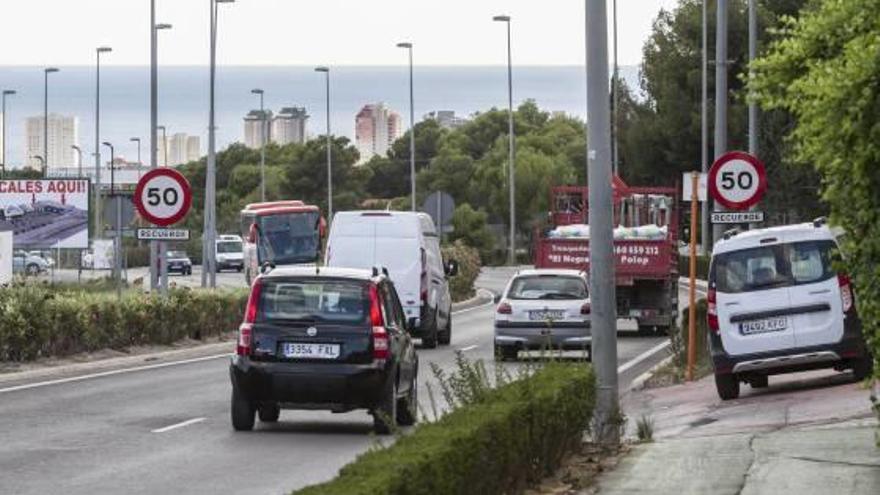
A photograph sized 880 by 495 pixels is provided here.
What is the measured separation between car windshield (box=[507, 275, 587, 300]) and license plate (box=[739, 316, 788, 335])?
451 inches

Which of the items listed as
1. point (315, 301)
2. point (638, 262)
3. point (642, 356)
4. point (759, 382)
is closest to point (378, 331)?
point (315, 301)

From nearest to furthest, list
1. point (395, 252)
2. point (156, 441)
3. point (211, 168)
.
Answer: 1. point (156, 441)
2. point (395, 252)
3. point (211, 168)

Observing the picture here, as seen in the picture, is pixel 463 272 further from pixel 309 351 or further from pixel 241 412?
pixel 309 351

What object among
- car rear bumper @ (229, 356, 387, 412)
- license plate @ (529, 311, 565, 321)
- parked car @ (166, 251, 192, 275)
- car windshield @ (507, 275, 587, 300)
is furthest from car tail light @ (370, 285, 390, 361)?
parked car @ (166, 251, 192, 275)

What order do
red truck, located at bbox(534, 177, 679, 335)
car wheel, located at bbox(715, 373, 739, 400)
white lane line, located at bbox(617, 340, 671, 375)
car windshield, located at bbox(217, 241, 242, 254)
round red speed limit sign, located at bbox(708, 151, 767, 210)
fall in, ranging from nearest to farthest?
car wheel, located at bbox(715, 373, 739, 400), round red speed limit sign, located at bbox(708, 151, 767, 210), white lane line, located at bbox(617, 340, 671, 375), red truck, located at bbox(534, 177, 679, 335), car windshield, located at bbox(217, 241, 242, 254)

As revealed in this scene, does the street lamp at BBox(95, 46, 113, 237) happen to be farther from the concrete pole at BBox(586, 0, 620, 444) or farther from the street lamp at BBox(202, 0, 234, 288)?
the concrete pole at BBox(586, 0, 620, 444)

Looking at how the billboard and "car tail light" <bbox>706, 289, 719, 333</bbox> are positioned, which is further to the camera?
the billboard

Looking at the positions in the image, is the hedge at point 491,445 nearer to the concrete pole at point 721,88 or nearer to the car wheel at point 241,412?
the car wheel at point 241,412

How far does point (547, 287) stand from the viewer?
119 feet

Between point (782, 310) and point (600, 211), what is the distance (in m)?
5.86

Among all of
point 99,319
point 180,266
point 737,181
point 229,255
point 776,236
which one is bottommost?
point 99,319

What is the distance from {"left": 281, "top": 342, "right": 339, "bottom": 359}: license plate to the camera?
20.9 meters

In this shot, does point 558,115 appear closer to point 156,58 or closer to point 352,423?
point 156,58

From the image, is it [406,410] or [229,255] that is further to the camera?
[229,255]
